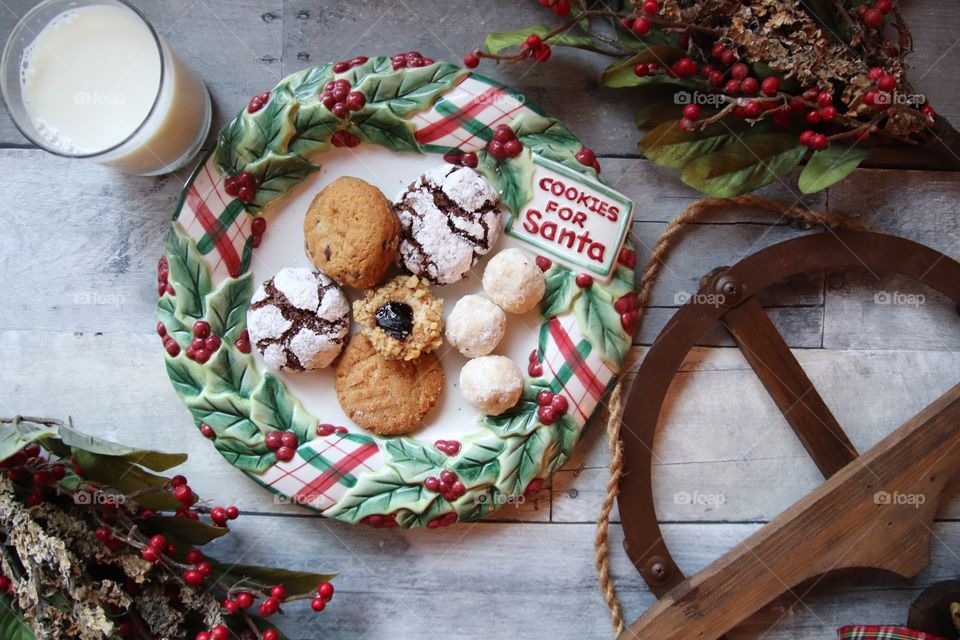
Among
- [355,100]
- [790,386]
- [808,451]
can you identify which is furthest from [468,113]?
[808,451]

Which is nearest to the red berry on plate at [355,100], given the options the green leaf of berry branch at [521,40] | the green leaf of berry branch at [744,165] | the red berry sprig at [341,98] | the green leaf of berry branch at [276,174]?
the red berry sprig at [341,98]

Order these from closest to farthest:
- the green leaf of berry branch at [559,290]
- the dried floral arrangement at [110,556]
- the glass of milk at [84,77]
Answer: the dried floral arrangement at [110,556]
the glass of milk at [84,77]
the green leaf of berry branch at [559,290]

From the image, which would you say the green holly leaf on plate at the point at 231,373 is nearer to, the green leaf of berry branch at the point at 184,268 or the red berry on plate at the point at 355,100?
the green leaf of berry branch at the point at 184,268

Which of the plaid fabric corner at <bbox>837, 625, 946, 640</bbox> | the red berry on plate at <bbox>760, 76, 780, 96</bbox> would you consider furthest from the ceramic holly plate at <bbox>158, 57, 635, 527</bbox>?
the plaid fabric corner at <bbox>837, 625, 946, 640</bbox>

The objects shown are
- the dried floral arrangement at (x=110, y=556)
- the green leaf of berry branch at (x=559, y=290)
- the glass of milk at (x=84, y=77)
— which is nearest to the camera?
the dried floral arrangement at (x=110, y=556)

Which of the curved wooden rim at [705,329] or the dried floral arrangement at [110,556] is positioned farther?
the curved wooden rim at [705,329]

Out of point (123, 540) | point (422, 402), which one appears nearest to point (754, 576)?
point (422, 402)

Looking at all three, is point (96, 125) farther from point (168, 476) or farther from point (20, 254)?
point (168, 476)
